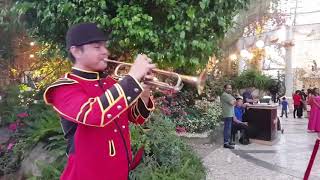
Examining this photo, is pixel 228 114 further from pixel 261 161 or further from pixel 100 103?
pixel 100 103

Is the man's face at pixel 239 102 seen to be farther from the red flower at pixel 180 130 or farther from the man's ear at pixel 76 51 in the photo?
the man's ear at pixel 76 51

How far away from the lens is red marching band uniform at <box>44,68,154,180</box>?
84.3 inches

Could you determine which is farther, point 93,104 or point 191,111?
point 191,111

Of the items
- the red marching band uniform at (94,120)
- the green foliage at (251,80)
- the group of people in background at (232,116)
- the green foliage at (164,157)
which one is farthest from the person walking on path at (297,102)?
the red marching band uniform at (94,120)

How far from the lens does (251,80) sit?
15617 millimetres

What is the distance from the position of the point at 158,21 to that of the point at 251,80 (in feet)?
35.7

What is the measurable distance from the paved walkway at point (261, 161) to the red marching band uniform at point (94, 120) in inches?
172

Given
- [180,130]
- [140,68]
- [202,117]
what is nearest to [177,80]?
[140,68]

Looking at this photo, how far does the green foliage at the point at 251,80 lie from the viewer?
15.6m

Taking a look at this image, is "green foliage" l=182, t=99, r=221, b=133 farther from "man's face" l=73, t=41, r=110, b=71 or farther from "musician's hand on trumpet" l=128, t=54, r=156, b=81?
"musician's hand on trumpet" l=128, t=54, r=156, b=81

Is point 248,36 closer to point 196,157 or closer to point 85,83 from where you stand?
point 196,157

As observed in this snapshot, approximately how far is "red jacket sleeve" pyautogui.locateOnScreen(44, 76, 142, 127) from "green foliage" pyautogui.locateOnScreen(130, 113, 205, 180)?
252cm

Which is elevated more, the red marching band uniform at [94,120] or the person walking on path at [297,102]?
the red marching band uniform at [94,120]

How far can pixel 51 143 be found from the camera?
5.54 m
